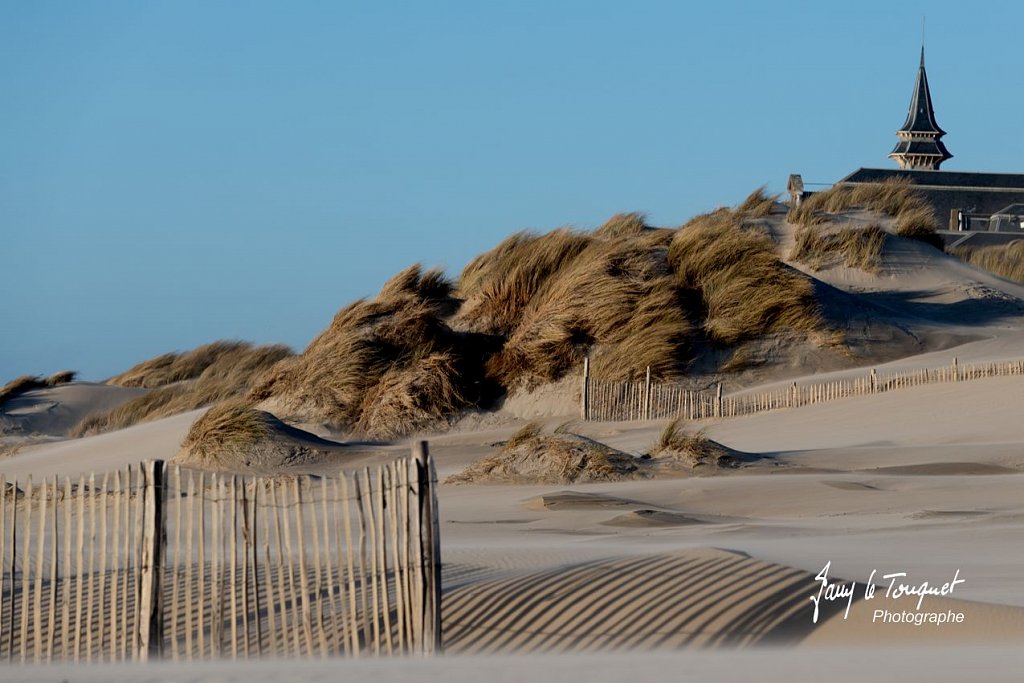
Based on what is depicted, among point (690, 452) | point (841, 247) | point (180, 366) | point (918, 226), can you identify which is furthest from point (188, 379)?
point (690, 452)

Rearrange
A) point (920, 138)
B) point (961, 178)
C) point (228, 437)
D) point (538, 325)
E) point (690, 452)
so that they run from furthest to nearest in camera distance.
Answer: point (920, 138) < point (961, 178) < point (538, 325) < point (228, 437) < point (690, 452)

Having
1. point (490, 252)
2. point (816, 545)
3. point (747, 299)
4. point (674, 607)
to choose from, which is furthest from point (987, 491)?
point (490, 252)

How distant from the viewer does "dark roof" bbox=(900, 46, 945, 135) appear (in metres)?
87.6

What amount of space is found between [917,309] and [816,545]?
16.5 m

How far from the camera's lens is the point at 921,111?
290 feet

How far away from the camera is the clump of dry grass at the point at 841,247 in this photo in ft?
86.2

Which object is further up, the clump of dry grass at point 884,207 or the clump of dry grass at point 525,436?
the clump of dry grass at point 884,207

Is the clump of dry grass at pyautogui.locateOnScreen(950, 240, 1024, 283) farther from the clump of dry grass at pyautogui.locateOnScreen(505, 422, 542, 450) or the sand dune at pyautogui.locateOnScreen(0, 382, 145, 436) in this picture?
the clump of dry grass at pyautogui.locateOnScreen(505, 422, 542, 450)

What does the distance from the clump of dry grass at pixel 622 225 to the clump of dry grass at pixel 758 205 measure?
202cm

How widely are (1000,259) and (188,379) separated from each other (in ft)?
69.4

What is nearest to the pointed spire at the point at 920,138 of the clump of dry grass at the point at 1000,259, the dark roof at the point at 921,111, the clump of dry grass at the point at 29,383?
the dark roof at the point at 921,111

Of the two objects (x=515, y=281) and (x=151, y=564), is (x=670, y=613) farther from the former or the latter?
(x=515, y=281)

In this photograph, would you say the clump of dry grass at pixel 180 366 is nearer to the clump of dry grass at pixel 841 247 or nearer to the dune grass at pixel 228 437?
the clump of dry grass at pixel 841 247

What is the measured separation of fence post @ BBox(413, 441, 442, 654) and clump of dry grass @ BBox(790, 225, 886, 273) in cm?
2032
